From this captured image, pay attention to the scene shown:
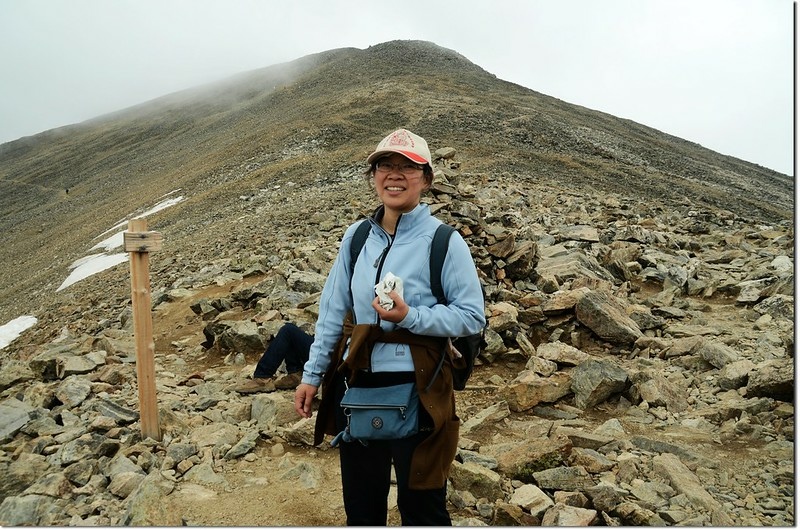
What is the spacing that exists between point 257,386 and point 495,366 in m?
3.19

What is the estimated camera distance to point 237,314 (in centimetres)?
984

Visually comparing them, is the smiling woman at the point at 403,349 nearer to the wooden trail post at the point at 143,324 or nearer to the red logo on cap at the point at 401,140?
the red logo on cap at the point at 401,140

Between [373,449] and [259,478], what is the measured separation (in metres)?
2.46

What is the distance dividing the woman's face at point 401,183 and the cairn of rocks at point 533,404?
102 inches

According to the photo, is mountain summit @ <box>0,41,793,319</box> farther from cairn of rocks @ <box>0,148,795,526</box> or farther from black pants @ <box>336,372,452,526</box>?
black pants @ <box>336,372,452,526</box>

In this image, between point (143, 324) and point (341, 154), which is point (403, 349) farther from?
point (341, 154)

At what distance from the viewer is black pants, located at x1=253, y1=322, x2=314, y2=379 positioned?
6695mm

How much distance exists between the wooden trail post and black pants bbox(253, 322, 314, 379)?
5.06ft

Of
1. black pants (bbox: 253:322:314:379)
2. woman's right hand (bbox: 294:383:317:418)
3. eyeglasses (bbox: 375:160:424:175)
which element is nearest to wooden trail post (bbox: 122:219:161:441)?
black pants (bbox: 253:322:314:379)

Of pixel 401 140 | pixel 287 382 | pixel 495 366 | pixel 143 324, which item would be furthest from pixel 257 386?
pixel 401 140

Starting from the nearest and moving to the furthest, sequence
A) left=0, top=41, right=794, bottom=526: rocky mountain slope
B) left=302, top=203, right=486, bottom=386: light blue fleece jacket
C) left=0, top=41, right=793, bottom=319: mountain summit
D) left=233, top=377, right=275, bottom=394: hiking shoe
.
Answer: left=302, top=203, right=486, bottom=386: light blue fleece jacket
left=0, top=41, right=794, bottom=526: rocky mountain slope
left=233, top=377, right=275, bottom=394: hiking shoe
left=0, top=41, right=793, bottom=319: mountain summit

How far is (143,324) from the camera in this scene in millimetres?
5305

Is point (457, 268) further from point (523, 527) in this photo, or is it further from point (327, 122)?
point (327, 122)

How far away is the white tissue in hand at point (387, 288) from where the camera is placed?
260cm
